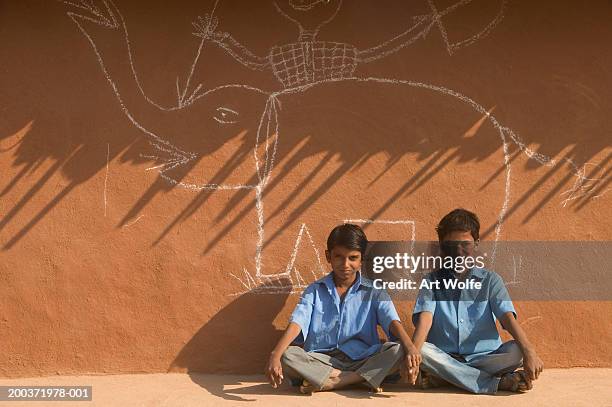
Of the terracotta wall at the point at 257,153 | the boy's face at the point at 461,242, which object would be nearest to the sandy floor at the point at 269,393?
the terracotta wall at the point at 257,153

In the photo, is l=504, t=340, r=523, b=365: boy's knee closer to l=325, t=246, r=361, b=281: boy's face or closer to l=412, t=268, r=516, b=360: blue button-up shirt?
l=412, t=268, r=516, b=360: blue button-up shirt

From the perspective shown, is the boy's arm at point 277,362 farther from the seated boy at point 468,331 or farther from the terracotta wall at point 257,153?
the seated boy at point 468,331

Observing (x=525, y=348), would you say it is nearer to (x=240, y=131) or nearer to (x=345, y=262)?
(x=345, y=262)

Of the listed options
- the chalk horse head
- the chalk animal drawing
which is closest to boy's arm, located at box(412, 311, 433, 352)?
the chalk animal drawing

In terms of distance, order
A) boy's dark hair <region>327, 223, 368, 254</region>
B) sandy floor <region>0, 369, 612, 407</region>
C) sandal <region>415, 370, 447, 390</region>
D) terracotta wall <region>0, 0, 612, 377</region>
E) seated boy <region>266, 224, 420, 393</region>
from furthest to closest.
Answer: terracotta wall <region>0, 0, 612, 377</region> < boy's dark hair <region>327, 223, 368, 254</region> < sandal <region>415, 370, 447, 390</region> < seated boy <region>266, 224, 420, 393</region> < sandy floor <region>0, 369, 612, 407</region>

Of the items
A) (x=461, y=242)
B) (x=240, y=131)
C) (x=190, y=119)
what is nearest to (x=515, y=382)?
(x=461, y=242)

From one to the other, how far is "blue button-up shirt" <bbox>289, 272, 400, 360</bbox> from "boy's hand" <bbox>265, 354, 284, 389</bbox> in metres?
0.29

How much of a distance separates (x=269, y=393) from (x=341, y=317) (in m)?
0.58

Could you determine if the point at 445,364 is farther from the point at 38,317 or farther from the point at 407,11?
the point at 38,317

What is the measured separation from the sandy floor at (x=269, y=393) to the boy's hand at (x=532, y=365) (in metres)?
0.12

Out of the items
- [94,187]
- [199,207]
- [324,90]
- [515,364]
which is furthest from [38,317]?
[515,364]

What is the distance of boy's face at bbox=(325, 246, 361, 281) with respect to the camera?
172 inches

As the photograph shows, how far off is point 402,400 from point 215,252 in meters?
1.43

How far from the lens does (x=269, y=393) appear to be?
13.8ft
